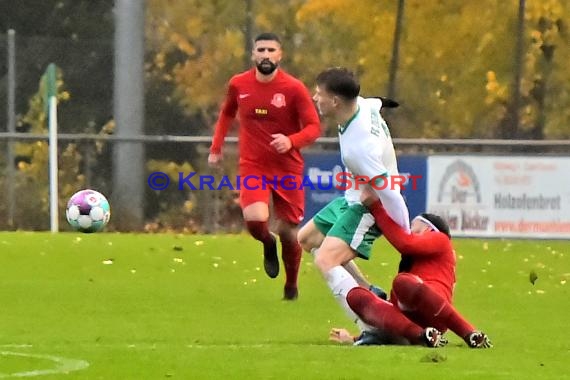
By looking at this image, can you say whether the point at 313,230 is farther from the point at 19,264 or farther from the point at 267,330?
the point at 19,264

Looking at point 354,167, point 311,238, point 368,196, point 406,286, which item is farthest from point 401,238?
point 311,238

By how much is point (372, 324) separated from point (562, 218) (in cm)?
1256

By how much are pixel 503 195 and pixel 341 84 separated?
40.7 feet

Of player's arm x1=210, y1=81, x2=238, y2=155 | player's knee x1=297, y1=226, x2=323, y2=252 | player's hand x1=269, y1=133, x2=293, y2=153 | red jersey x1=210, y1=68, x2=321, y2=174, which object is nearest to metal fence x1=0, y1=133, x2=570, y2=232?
player's arm x1=210, y1=81, x2=238, y2=155

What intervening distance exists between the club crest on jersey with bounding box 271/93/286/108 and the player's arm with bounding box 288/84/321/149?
0.42 ft

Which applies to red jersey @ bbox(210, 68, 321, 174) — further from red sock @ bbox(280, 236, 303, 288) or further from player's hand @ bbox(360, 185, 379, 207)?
player's hand @ bbox(360, 185, 379, 207)

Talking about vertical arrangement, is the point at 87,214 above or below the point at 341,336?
above

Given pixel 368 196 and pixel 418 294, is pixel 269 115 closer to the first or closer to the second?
pixel 368 196

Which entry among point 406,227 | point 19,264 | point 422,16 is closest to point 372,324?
point 406,227

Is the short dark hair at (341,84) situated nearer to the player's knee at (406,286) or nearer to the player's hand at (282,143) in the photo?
the player's knee at (406,286)

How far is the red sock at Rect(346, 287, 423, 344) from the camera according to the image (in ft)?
29.6

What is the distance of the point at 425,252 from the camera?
9.38 metres

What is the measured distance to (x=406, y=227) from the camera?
9.36 m

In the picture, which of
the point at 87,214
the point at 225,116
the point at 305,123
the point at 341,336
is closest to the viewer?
the point at 341,336
